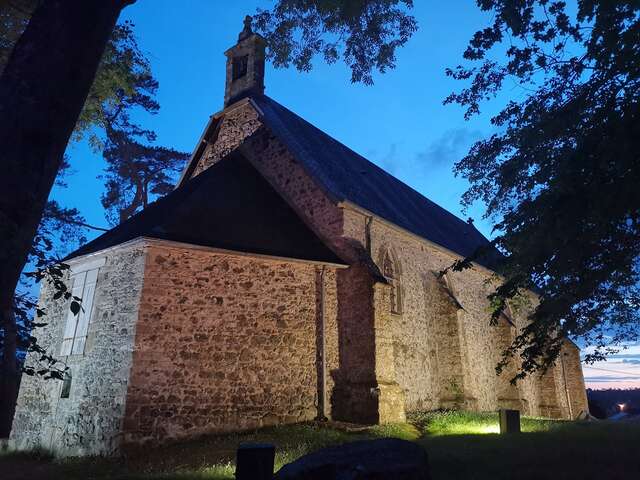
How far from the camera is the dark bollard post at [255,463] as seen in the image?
537cm

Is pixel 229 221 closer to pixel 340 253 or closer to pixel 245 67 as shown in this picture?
pixel 340 253

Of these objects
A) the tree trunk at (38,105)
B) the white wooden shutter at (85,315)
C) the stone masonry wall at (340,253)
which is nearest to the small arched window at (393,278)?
the stone masonry wall at (340,253)

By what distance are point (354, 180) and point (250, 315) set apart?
744cm

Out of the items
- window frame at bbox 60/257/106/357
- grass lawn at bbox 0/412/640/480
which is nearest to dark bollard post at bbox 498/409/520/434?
grass lawn at bbox 0/412/640/480

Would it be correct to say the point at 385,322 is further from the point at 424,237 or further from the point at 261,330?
the point at 424,237

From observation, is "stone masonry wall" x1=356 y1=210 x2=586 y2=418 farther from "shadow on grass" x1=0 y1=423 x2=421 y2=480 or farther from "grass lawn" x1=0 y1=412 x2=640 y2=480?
"shadow on grass" x1=0 y1=423 x2=421 y2=480

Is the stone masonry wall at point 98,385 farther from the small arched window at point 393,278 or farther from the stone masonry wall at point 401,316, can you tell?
the small arched window at point 393,278

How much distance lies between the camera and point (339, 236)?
43.4ft

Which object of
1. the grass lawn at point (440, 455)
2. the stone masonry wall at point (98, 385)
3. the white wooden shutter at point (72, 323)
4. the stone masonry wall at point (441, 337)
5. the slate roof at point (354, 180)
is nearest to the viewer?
the grass lawn at point (440, 455)

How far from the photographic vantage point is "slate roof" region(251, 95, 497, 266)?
1434cm

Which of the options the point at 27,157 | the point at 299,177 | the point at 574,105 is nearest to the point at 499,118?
the point at 574,105


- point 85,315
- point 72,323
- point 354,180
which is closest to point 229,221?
point 85,315

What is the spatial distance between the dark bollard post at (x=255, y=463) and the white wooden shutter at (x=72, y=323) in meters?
7.73

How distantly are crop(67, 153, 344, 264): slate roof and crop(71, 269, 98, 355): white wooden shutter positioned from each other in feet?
2.48
